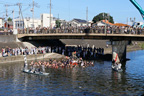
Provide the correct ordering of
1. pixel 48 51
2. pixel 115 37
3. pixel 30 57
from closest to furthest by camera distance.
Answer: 1. pixel 115 37
2. pixel 30 57
3. pixel 48 51

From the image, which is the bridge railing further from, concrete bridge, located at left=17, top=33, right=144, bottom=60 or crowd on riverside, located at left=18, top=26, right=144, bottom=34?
concrete bridge, located at left=17, top=33, right=144, bottom=60

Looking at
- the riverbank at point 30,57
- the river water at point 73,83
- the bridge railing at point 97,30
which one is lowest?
the river water at point 73,83

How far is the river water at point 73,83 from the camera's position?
3092cm

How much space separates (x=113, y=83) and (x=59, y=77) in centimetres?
908

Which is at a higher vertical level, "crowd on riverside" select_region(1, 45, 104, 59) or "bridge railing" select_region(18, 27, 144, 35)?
"bridge railing" select_region(18, 27, 144, 35)

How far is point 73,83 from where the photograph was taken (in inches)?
1411

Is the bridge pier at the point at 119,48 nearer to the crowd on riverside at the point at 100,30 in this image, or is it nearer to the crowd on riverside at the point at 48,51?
the crowd on riverside at the point at 100,30

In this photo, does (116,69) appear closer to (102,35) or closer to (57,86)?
(102,35)

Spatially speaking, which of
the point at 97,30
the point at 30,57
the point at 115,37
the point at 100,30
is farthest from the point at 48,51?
the point at 115,37

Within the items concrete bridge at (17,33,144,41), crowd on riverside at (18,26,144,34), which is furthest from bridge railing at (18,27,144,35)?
concrete bridge at (17,33,144,41)

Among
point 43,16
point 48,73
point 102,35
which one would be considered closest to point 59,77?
point 48,73

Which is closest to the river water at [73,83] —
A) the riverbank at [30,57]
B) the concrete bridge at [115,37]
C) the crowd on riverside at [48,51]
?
the riverbank at [30,57]

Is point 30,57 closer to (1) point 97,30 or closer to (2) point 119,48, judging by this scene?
(1) point 97,30

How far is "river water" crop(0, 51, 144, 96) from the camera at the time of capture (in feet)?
101
